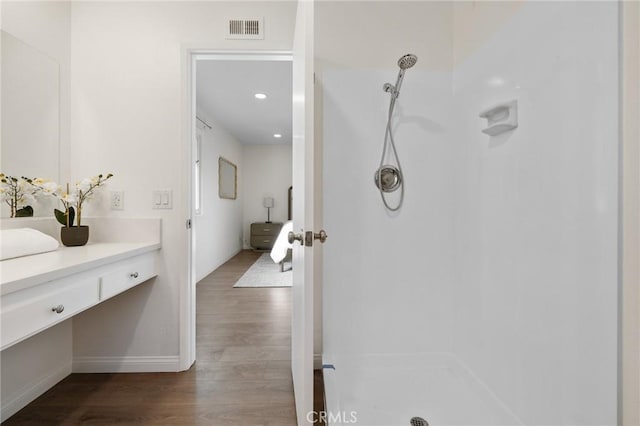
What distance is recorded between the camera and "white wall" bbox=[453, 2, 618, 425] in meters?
0.88

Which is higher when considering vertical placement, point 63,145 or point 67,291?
point 63,145

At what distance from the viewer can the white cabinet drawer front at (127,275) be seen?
1.33 metres

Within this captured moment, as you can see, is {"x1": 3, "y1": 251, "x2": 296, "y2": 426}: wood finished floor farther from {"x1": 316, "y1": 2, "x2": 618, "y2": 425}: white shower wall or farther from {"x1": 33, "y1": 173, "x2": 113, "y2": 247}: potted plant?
{"x1": 33, "y1": 173, "x2": 113, "y2": 247}: potted plant

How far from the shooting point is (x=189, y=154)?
5.88 feet

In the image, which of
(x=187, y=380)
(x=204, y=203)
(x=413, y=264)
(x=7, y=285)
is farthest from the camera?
(x=204, y=203)

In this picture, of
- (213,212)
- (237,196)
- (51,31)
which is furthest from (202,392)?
(237,196)

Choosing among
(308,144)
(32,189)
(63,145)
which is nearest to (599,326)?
(308,144)

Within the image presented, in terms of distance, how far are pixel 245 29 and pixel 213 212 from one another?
3457mm

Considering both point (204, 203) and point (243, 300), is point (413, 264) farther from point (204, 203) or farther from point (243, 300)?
point (204, 203)

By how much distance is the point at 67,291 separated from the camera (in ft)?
3.59

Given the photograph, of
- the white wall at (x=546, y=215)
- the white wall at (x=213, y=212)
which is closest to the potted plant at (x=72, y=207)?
the white wall at (x=546, y=215)

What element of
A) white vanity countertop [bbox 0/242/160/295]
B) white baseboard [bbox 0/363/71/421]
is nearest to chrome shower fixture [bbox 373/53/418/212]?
white vanity countertop [bbox 0/242/160/295]

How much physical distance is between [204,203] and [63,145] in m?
2.71

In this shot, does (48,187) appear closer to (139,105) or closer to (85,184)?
(85,184)
